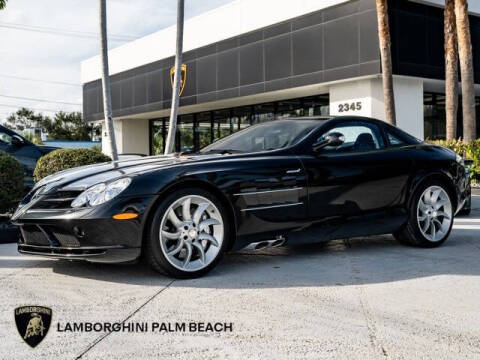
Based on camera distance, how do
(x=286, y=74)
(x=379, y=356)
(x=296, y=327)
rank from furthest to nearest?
(x=286, y=74)
(x=296, y=327)
(x=379, y=356)

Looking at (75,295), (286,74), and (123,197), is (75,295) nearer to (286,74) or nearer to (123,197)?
(123,197)

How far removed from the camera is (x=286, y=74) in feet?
69.6

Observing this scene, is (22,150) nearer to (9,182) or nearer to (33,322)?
(9,182)

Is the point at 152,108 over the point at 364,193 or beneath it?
over

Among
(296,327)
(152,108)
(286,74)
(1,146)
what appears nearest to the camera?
(296,327)

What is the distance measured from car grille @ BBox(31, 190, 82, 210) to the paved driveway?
596 mm

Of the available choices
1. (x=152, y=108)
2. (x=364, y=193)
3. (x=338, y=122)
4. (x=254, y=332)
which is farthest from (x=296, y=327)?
(x=152, y=108)

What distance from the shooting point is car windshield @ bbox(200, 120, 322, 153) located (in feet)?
18.4

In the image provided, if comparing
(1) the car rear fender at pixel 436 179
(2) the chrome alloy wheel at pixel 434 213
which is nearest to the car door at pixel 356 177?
(1) the car rear fender at pixel 436 179

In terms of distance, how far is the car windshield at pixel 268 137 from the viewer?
221 inches

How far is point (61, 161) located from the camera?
986 cm

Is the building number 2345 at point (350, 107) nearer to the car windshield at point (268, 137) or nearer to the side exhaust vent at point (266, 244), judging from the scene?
the car windshield at point (268, 137)

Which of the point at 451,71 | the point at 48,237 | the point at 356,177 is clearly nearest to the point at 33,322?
the point at 48,237

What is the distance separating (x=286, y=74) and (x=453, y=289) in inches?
682
